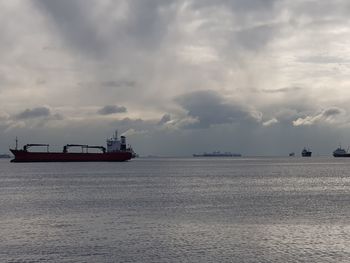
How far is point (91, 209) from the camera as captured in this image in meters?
58.5

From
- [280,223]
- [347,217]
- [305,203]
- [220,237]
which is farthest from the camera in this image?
[305,203]

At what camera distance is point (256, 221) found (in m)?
47.6

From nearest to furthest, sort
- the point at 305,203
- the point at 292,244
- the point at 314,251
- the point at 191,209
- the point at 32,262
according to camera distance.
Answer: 1. the point at 32,262
2. the point at 314,251
3. the point at 292,244
4. the point at 191,209
5. the point at 305,203

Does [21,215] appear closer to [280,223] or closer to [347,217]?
[280,223]

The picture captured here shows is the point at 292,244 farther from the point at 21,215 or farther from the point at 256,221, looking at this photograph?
the point at 21,215

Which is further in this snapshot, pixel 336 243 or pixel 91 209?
pixel 91 209

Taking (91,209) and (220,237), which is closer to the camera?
(220,237)

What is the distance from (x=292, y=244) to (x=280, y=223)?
10.2 m

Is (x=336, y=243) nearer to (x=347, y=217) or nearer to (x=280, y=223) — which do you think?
(x=280, y=223)

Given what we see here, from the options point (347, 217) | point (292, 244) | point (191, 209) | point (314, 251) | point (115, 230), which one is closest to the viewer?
point (314, 251)

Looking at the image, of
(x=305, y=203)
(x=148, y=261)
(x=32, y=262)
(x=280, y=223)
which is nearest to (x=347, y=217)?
(x=280, y=223)

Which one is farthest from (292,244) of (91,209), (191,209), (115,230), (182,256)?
(91,209)

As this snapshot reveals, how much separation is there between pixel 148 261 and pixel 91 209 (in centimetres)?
2844

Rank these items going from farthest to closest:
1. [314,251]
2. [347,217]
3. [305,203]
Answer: [305,203] < [347,217] < [314,251]
